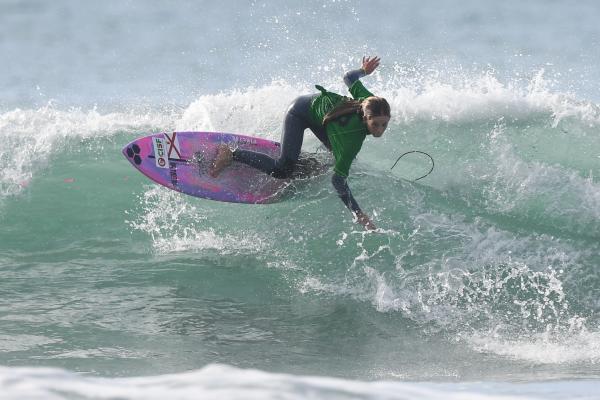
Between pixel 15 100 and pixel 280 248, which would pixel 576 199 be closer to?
pixel 280 248

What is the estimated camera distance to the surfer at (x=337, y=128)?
6203mm

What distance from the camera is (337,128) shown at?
6.42m

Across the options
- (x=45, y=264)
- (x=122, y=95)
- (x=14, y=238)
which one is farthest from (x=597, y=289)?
(x=122, y=95)

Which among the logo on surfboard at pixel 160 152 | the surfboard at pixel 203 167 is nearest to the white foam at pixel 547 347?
the surfboard at pixel 203 167

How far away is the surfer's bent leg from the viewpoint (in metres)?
7.00

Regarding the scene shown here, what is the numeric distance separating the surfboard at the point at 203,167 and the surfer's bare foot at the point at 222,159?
3.4 inches

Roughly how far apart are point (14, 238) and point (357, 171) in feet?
12.3

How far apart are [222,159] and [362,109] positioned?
171cm

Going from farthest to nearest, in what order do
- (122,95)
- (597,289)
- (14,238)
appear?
(122,95) < (14,238) < (597,289)

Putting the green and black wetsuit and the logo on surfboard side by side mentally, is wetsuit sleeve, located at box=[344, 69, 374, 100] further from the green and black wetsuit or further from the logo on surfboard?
the logo on surfboard

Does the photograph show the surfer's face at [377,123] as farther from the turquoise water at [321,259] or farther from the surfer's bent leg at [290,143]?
the turquoise water at [321,259]

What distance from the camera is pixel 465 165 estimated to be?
9016 millimetres

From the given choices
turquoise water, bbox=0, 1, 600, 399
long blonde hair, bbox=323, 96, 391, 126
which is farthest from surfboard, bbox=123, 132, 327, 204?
long blonde hair, bbox=323, 96, 391, 126

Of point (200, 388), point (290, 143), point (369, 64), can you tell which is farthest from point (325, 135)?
point (200, 388)
